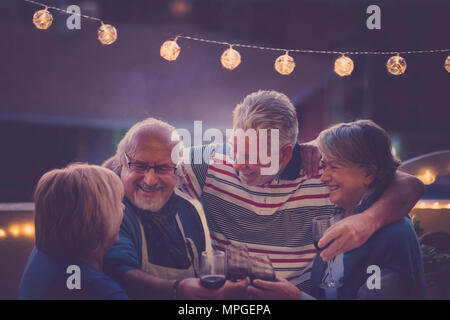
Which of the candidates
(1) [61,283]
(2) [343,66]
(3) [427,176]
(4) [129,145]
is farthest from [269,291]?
(3) [427,176]

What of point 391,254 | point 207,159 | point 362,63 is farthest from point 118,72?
point 362,63

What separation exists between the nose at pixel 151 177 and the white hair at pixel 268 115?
53cm

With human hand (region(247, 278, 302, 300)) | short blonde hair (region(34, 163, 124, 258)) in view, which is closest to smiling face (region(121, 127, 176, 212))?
short blonde hair (region(34, 163, 124, 258))

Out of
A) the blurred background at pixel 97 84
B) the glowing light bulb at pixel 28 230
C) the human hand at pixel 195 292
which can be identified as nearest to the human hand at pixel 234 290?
the human hand at pixel 195 292

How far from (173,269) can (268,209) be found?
0.65 metres

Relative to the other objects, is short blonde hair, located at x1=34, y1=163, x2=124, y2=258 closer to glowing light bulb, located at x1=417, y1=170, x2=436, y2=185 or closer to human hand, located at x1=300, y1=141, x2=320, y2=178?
human hand, located at x1=300, y1=141, x2=320, y2=178

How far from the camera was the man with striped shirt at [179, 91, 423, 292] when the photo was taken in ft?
8.68

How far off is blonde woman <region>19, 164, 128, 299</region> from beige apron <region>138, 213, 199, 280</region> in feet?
0.81

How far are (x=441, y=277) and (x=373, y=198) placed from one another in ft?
2.11

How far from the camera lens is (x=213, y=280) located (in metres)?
2.21

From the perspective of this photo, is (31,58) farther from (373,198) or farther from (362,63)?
(362,63)

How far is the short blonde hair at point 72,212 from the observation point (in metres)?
2.21

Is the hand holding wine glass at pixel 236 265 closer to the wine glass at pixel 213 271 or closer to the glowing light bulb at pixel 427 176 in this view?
the wine glass at pixel 213 271

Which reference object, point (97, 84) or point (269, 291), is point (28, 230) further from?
point (97, 84)
